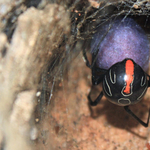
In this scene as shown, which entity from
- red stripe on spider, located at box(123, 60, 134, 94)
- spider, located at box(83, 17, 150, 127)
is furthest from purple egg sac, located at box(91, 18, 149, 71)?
red stripe on spider, located at box(123, 60, 134, 94)

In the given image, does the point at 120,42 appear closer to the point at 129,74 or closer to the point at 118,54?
the point at 118,54

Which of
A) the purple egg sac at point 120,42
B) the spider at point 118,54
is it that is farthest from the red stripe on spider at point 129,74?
the purple egg sac at point 120,42

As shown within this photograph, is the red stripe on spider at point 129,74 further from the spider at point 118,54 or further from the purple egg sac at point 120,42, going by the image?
the purple egg sac at point 120,42

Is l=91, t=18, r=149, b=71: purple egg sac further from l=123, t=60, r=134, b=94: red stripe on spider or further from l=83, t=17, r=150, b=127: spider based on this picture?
l=123, t=60, r=134, b=94: red stripe on spider

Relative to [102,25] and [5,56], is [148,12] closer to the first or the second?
[102,25]

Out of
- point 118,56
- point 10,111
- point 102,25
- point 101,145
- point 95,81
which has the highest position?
point 10,111

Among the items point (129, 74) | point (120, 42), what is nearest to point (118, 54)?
point (120, 42)

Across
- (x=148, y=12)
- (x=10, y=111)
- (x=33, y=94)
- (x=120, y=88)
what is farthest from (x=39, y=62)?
(x=148, y=12)

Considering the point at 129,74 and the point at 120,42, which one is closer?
the point at 129,74
